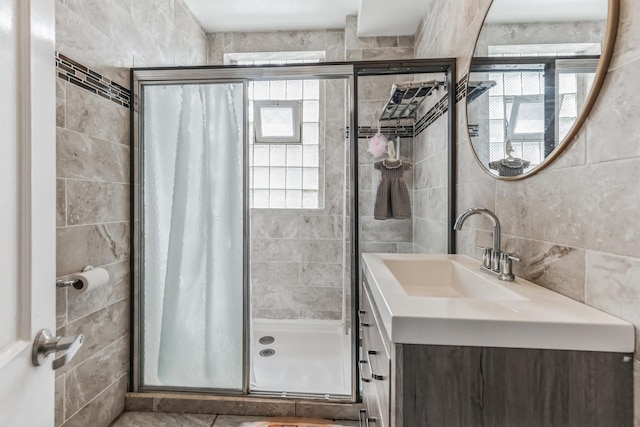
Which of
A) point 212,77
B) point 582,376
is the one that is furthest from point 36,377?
point 212,77

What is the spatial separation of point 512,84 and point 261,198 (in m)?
2.05

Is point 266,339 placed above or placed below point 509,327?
below

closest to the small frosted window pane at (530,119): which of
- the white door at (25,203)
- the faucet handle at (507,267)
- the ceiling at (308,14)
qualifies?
the faucet handle at (507,267)

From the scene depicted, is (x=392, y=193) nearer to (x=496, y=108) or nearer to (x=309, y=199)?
(x=496, y=108)

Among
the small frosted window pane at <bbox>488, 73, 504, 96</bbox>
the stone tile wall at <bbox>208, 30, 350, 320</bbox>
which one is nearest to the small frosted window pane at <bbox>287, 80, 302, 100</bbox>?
the stone tile wall at <bbox>208, 30, 350, 320</bbox>

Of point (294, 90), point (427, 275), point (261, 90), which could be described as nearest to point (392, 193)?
point (427, 275)

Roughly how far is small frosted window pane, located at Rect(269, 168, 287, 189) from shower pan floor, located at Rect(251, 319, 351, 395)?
1173 mm

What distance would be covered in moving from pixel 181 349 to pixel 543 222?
1.77 m

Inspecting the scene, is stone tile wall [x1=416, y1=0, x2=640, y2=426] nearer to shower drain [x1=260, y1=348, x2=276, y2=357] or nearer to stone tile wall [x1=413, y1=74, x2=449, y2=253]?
stone tile wall [x1=413, y1=74, x2=449, y2=253]

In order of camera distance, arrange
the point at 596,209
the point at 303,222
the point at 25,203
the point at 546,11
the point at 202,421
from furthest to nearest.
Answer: the point at 303,222 < the point at 202,421 < the point at 546,11 < the point at 596,209 < the point at 25,203

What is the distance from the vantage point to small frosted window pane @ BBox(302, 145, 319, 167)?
263 centimetres

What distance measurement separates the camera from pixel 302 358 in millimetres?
2146

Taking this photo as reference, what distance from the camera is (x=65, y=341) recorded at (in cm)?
55

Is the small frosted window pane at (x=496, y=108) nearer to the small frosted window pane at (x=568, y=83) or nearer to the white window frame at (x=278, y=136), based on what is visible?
the small frosted window pane at (x=568, y=83)
